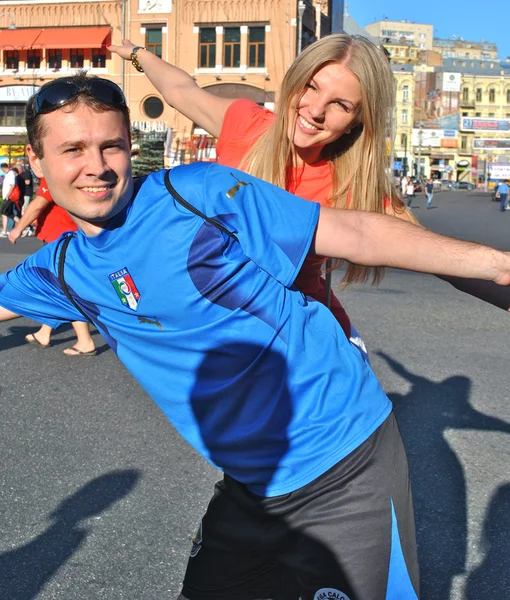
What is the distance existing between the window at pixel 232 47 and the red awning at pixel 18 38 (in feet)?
36.7

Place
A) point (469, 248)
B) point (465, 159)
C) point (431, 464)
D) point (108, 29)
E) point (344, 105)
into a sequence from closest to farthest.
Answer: point (469, 248) < point (344, 105) < point (431, 464) < point (108, 29) < point (465, 159)

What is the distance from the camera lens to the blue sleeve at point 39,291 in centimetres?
220

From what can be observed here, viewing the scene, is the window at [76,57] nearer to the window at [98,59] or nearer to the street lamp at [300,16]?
the window at [98,59]

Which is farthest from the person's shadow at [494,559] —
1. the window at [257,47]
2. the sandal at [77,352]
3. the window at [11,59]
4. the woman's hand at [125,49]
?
the window at [11,59]

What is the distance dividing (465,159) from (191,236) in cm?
11428

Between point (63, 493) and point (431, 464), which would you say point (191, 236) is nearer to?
point (63, 493)

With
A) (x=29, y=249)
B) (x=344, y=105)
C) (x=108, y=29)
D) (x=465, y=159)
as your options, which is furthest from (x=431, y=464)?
(x=465, y=159)

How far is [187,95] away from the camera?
308 cm

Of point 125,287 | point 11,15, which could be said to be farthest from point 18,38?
point 125,287

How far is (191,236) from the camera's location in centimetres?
183

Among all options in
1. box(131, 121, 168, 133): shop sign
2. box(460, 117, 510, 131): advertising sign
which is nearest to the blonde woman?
box(131, 121, 168, 133): shop sign

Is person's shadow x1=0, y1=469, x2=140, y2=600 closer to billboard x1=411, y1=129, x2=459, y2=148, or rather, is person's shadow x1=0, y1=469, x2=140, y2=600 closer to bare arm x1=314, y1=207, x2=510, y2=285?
bare arm x1=314, y1=207, x2=510, y2=285

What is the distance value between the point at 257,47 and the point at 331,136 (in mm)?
43410

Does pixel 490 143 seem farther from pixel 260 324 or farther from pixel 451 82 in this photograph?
pixel 260 324
